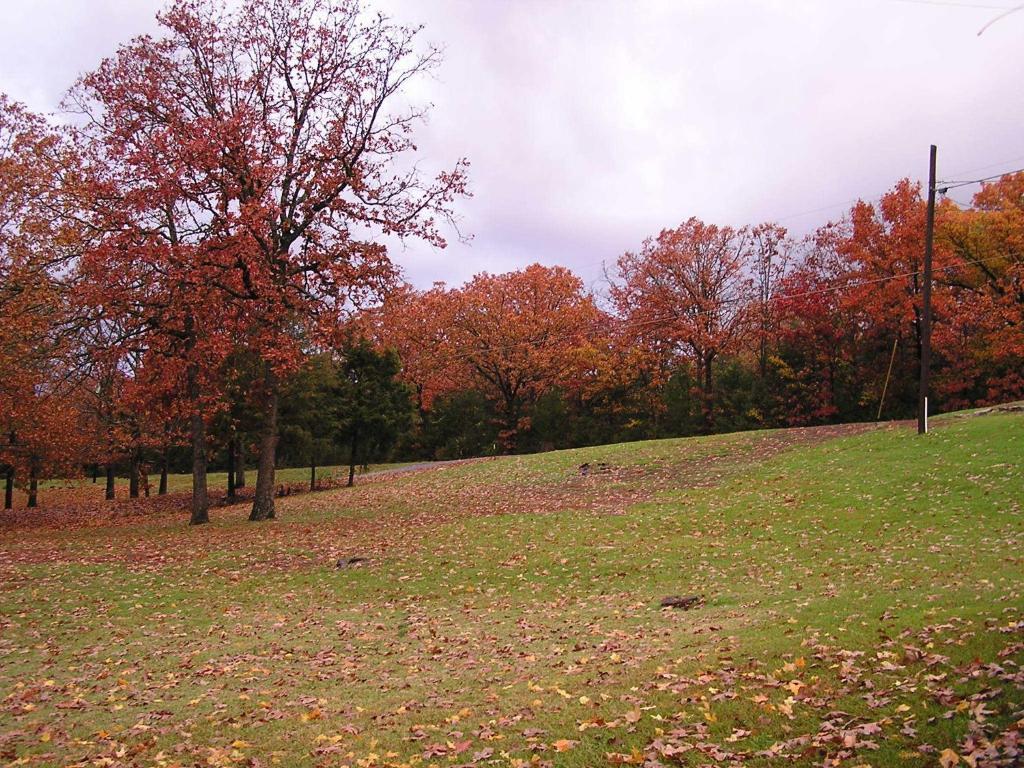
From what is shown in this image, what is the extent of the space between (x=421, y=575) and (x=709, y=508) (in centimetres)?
866

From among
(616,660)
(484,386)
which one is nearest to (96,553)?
(616,660)

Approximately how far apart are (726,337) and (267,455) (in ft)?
109

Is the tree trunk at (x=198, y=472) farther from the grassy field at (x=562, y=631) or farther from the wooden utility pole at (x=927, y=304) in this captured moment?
the wooden utility pole at (x=927, y=304)

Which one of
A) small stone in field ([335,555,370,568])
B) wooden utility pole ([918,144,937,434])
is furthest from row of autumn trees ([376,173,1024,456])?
small stone in field ([335,555,370,568])

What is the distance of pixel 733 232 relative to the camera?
163 feet

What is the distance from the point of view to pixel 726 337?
47.9 m

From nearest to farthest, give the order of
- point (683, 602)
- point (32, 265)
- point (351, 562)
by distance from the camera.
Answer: point (683, 602)
point (351, 562)
point (32, 265)

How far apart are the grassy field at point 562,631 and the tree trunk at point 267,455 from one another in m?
1.87

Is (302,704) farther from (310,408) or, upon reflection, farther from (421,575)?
(310,408)

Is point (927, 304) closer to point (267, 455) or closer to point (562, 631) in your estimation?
point (562, 631)

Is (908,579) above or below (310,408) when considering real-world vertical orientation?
below

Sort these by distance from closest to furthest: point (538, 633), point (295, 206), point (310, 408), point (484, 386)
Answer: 1. point (538, 633)
2. point (295, 206)
3. point (310, 408)
4. point (484, 386)

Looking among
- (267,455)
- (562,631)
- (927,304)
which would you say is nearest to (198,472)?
(267,455)

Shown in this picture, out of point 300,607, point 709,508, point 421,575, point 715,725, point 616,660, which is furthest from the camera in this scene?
point 709,508
